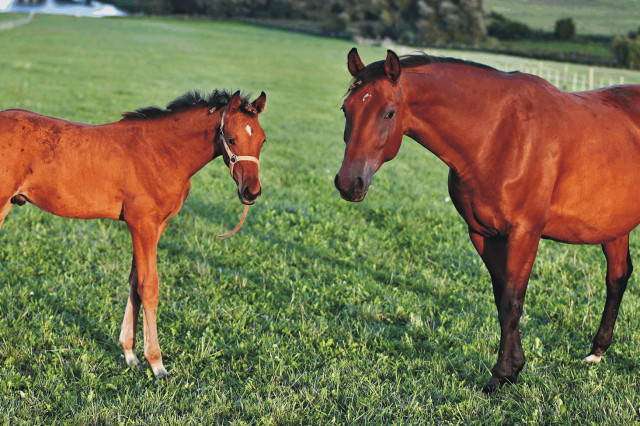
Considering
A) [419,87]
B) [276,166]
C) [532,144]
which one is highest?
[419,87]

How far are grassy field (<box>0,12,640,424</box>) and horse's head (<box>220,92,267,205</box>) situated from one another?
4.95 ft

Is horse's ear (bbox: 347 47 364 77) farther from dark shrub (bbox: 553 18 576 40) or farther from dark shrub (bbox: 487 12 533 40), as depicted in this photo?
dark shrub (bbox: 487 12 533 40)

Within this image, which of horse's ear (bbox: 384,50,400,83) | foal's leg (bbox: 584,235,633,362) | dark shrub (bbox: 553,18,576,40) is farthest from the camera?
dark shrub (bbox: 553,18,576,40)

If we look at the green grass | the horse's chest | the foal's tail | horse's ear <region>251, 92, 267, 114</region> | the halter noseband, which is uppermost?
the green grass

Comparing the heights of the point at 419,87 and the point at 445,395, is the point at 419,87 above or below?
above

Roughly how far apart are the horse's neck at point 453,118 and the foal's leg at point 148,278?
2069 mm

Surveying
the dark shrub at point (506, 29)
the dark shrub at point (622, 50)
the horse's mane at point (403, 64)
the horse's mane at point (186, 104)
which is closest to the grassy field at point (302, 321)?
the horse's mane at point (186, 104)

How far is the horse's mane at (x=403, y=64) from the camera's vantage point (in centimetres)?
365

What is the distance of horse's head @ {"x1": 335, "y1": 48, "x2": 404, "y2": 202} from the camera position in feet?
11.7

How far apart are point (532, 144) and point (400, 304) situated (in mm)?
2365

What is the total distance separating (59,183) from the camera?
386 cm

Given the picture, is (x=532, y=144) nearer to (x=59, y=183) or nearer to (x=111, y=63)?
(x=59, y=183)

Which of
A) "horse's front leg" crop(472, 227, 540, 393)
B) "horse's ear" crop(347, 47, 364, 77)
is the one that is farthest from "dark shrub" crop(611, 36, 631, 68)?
"horse's ear" crop(347, 47, 364, 77)

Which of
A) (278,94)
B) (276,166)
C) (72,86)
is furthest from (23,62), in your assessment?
(276,166)
